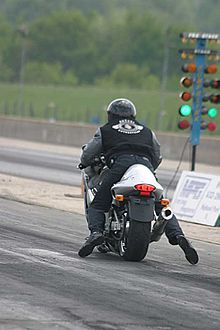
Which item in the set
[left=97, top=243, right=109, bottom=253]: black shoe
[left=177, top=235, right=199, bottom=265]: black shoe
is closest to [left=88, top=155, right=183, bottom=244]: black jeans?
[left=177, top=235, right=199, bottom=265]: black shoe

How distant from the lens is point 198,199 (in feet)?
58.7

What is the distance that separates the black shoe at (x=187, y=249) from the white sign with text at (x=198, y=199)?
16.8ft

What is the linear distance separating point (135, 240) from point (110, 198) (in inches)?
31.5

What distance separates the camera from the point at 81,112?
7294cm

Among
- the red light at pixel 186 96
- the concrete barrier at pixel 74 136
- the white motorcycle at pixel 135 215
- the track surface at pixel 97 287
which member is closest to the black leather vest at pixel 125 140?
the white motorcycle at pixel 135 215

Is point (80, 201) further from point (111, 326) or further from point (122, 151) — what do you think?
point (111, 326)

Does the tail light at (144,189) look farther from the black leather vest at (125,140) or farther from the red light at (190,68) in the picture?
the red light at (190,68)

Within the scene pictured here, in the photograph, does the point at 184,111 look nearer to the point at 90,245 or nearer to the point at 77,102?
the point at 90,245

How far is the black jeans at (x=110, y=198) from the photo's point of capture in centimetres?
1228

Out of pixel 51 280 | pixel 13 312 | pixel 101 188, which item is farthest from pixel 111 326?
pixel 101 188

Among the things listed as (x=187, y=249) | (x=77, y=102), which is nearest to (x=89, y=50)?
(x=77, y=102)

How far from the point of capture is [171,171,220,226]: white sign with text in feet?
57.5

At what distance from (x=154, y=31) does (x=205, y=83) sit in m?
95.9

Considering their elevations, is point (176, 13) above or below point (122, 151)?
below
